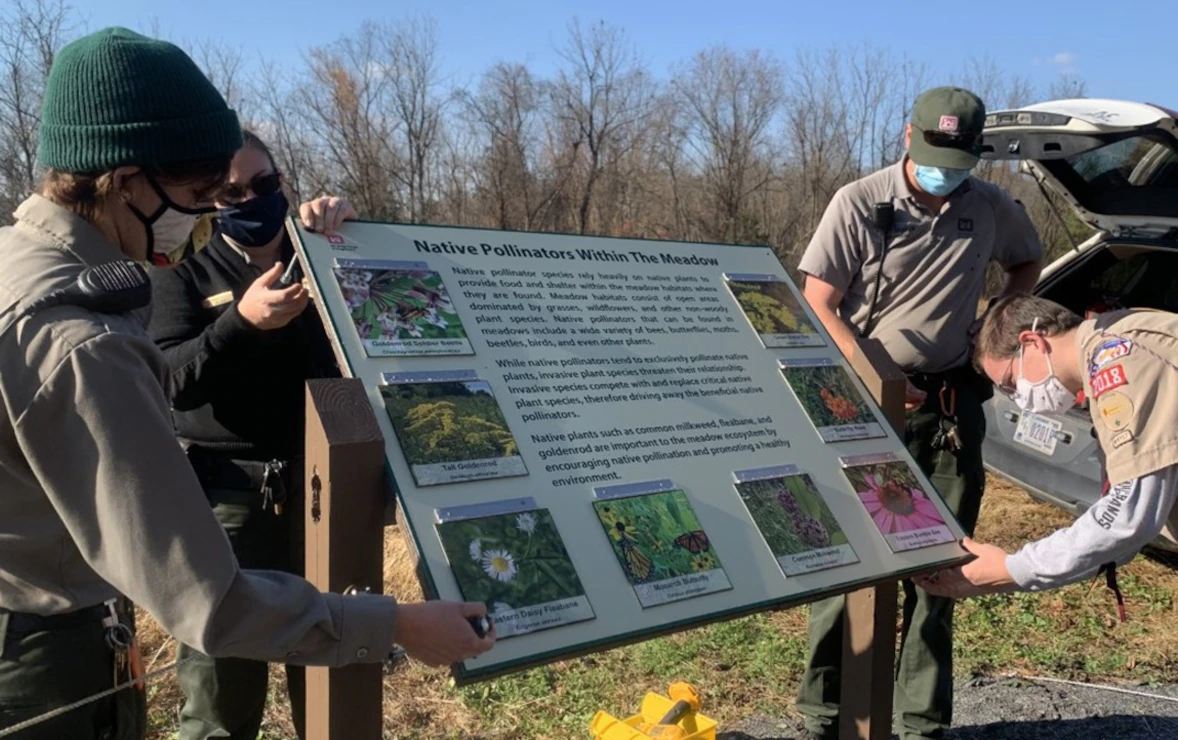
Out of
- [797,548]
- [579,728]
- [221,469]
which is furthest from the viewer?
[579,728]

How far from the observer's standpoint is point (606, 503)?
202 centimetres

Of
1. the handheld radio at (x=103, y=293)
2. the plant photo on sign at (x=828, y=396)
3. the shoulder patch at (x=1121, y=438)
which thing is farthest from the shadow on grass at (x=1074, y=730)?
the handheld radio at (x=103, y=293)

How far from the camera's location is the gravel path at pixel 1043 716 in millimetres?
3693

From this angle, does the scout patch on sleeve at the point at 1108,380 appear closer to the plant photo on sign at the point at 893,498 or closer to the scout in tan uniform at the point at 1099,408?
the scout in tan uniform at the point at 1099,408

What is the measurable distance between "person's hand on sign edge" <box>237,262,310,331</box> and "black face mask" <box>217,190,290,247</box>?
1.46 ft

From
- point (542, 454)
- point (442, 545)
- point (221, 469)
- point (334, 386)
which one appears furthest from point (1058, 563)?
point (221, 469)

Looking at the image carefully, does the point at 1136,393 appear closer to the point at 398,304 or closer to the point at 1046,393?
the point at 1046,393

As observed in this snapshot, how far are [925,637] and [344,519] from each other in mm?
2520

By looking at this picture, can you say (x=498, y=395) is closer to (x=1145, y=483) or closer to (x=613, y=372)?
(x=613, y=372)

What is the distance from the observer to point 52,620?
157 cm

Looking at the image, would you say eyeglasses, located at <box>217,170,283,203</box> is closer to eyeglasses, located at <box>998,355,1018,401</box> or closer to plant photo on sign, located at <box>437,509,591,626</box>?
plant photo on sign, located at <box>437,509,591,626</box>

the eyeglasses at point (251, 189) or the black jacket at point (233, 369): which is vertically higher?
the eyeglasses at point (251, 189)

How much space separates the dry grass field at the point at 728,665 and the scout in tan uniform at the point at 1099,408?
1586 mm

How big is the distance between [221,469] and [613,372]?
115 centimetres
